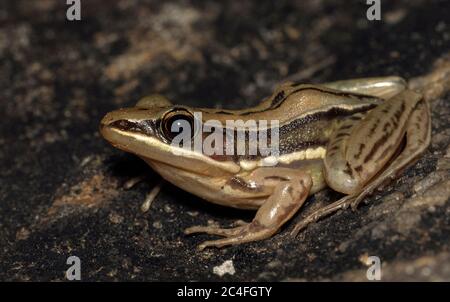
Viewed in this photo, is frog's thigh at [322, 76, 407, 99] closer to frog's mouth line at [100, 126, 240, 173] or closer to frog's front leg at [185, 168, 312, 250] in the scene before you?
frog's front leg at [185, 168, 312, 250]

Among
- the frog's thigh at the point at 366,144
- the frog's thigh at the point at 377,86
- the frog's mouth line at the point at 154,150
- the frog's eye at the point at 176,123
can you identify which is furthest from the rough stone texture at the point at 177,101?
the frog's eye at the point at 176,123

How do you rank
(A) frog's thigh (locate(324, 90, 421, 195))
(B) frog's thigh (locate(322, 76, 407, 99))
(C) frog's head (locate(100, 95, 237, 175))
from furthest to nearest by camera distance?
1. (B) frog's thigh (locate(322, 76, 407, 99))
2. (A) frog's thigh (locate(324, 90, 421, 195))
3. (C) frog's head (locate(100, 95, 237, 175))

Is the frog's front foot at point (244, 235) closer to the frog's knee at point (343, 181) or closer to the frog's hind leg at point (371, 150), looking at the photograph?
the frog's hind leg at point (371, 150)

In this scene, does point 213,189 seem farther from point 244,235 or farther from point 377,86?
point 377,86

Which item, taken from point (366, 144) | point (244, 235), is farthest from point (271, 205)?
point (366, 144)

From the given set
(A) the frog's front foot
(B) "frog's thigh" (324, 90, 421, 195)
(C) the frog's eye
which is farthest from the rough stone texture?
(C) the frog's eye

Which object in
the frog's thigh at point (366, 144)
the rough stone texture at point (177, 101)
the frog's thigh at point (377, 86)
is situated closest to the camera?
the rough stone texture at point (177, 101)
